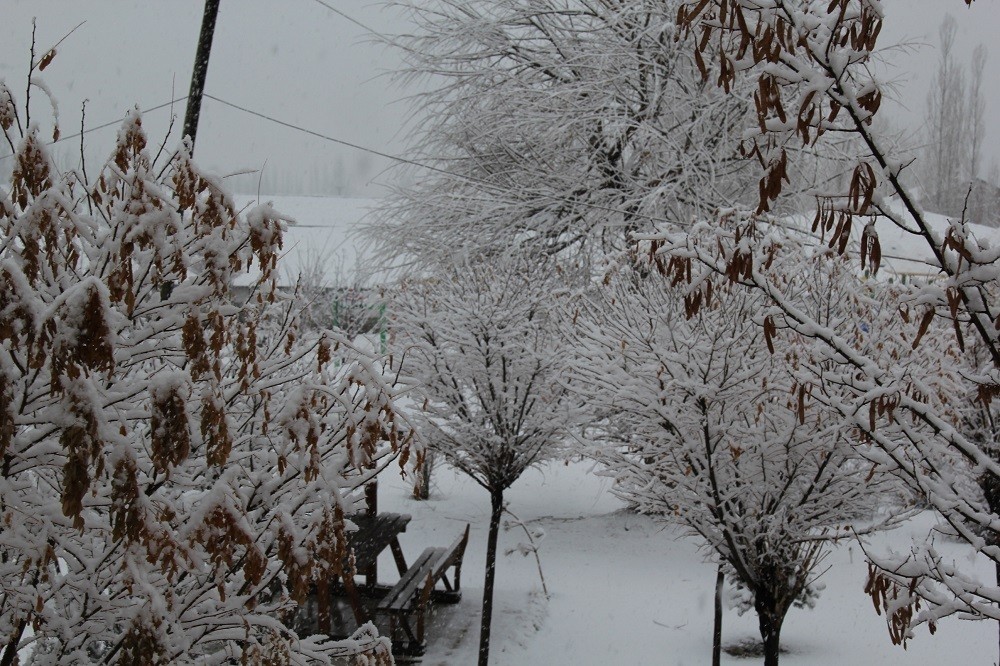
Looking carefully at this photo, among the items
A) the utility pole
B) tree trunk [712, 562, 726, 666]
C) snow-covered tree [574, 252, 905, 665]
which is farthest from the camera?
tree trunk [712, 562, 726, 666]

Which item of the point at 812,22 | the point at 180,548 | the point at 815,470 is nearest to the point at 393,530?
the point at 815,470

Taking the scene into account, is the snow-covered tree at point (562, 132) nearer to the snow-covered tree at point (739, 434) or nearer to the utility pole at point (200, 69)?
the snow-covered tree at point (739, 434)

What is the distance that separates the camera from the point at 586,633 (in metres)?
8.69

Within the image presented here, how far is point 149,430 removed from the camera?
278 centimetres

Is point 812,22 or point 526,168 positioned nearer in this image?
point 812,22

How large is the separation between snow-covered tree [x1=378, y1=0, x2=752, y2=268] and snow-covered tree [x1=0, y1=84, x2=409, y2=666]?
931 centimetres

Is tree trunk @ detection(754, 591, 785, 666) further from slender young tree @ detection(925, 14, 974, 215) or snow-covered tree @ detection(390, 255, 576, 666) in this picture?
slender young tree @ detection(925, 14, 974, 215)

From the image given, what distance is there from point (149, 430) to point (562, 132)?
10.8 m

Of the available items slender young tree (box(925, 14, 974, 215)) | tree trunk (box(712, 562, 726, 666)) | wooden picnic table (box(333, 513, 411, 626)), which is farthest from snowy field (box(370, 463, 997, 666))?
slender young tree (box(925, 14, 974, 215))

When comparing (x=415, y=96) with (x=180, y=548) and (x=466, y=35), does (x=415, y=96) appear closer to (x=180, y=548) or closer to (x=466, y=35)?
(x=466, y=35)

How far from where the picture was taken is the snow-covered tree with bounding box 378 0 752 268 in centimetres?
1248

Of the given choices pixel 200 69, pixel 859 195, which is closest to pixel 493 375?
pixel 200 69

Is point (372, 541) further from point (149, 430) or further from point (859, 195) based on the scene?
point (859, 195)

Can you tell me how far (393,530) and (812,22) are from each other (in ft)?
21.6
